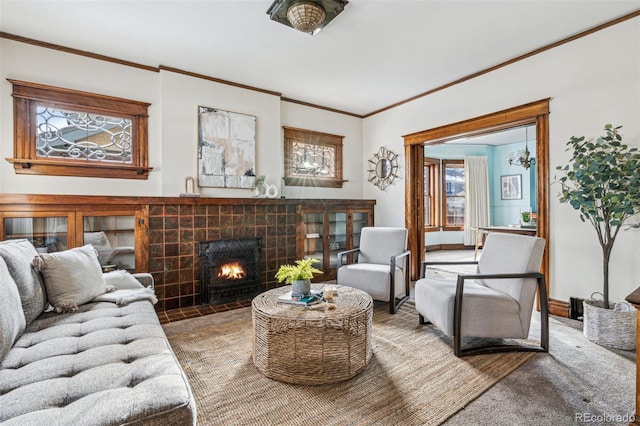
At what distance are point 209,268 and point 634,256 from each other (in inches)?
159

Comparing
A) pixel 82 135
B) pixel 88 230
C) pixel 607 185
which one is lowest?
pixel 88 230

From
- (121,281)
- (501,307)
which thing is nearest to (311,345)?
(501,307)

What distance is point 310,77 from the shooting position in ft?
12.7

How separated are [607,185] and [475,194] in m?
5.23

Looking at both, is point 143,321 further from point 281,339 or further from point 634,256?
point 634,256

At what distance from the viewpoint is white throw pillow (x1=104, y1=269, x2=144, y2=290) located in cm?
243

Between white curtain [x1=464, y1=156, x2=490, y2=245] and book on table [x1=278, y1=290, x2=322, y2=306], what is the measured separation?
6310 millimetres

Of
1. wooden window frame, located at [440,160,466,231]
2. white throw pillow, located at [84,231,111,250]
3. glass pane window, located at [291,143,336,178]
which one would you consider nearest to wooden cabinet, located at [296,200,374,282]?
glass pane window, located at [291,143,336,178]

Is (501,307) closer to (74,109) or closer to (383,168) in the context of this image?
(383,168)

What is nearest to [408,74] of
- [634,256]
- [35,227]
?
[634,256]

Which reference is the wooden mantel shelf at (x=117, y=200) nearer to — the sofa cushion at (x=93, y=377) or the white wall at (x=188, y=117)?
the white wall at (x=188, y=117)

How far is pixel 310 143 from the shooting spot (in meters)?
4.86

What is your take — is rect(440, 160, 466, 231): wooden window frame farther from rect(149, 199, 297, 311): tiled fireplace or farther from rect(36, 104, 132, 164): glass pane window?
rect(36, 104, 132, 164): glass pane window

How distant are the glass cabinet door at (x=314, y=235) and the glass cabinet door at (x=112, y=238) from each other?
2111 mm
